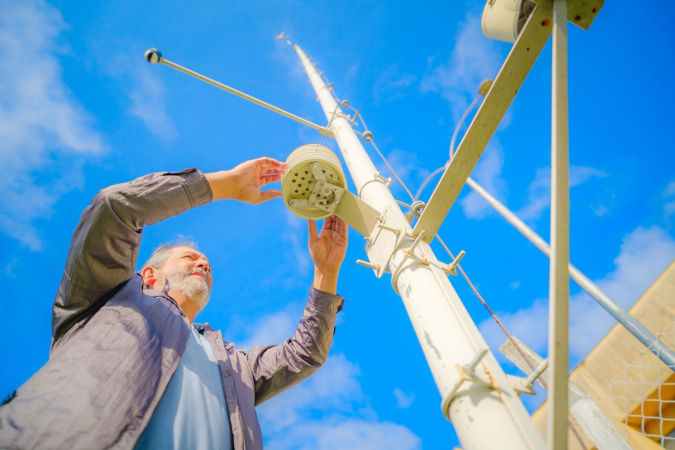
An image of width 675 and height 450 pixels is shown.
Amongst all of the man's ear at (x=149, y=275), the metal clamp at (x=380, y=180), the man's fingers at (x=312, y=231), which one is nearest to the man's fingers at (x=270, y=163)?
the man's fingers at (x=312, y=231)

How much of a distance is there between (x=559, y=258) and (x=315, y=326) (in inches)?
74.4

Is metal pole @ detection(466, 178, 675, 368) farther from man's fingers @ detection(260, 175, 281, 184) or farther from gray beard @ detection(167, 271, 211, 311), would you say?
gray beard @ detection(167, 271, 211, 311)

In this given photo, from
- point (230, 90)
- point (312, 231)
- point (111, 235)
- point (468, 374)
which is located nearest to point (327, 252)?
point (312, 231)

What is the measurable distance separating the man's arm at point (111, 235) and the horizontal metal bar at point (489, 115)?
130cm

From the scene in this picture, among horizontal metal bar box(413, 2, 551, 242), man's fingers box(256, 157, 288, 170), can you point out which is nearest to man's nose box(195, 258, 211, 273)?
man's fingers box(256, 157, 288, 170)

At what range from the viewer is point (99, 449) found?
1.20 m

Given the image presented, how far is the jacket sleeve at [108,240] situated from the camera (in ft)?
5.41

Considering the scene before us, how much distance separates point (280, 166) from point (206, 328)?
1.52 metres

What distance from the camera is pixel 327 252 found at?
258 cm

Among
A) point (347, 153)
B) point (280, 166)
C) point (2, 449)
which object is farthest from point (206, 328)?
point (347, 153)

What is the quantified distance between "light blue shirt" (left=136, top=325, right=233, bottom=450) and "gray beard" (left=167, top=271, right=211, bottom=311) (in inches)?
27.1

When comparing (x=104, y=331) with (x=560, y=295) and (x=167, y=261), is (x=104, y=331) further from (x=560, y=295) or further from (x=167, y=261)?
(x=560, y=295)

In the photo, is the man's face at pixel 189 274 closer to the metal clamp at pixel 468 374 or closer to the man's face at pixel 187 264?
the man's face at pixel 187 264

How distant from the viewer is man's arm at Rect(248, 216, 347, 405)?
8.38 ft
